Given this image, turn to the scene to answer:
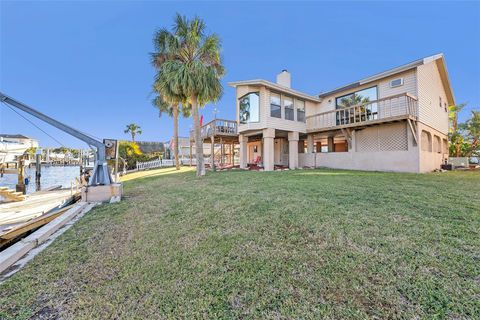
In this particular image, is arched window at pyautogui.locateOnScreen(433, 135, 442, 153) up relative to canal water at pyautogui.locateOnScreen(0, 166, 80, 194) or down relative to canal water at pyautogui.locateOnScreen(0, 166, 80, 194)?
up

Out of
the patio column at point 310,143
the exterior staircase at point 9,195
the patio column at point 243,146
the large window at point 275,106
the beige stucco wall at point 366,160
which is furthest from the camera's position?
the patio column at point 310,143

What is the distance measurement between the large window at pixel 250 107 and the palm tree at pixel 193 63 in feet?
8.31

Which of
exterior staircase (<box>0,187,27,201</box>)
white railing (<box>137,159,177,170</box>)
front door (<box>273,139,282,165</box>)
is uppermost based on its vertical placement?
front door (<box>273,139,282,165</box>)

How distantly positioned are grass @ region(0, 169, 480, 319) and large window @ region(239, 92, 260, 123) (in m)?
9.58

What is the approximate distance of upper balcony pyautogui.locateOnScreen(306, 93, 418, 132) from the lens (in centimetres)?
1053

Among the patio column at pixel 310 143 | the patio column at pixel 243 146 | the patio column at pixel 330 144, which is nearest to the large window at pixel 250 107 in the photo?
the patio column at pixel 243 146

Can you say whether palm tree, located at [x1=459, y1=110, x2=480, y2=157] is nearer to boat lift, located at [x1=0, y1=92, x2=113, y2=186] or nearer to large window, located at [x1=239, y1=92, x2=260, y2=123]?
large window, located at [x1=239, y1=92, x2=260, y2=123]

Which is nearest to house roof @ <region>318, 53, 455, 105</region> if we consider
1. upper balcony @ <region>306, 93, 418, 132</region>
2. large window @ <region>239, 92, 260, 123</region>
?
upper balcony @ <region>306, 93, 418, 132</region>

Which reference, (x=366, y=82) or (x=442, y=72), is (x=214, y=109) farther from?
(x=442, y=72)

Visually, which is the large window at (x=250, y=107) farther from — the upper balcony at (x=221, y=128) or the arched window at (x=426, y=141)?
the arched window at (x=426, y=141)

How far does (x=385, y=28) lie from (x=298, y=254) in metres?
37.3

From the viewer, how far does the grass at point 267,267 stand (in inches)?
74.1

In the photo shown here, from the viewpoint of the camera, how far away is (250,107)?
13.5 m

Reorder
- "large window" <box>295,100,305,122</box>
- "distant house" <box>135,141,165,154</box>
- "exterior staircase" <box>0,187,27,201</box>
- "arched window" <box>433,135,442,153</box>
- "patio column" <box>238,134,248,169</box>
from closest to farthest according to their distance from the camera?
"exterior staircase" <box>0,187,27,201</box>, "arched window" <box>433,135,442,153</box>, "large window" <box>295,100,305,122</box>, "patio column" <box>238,134,248,169</box>, "distant house" <box>135,141,165,154</box>
